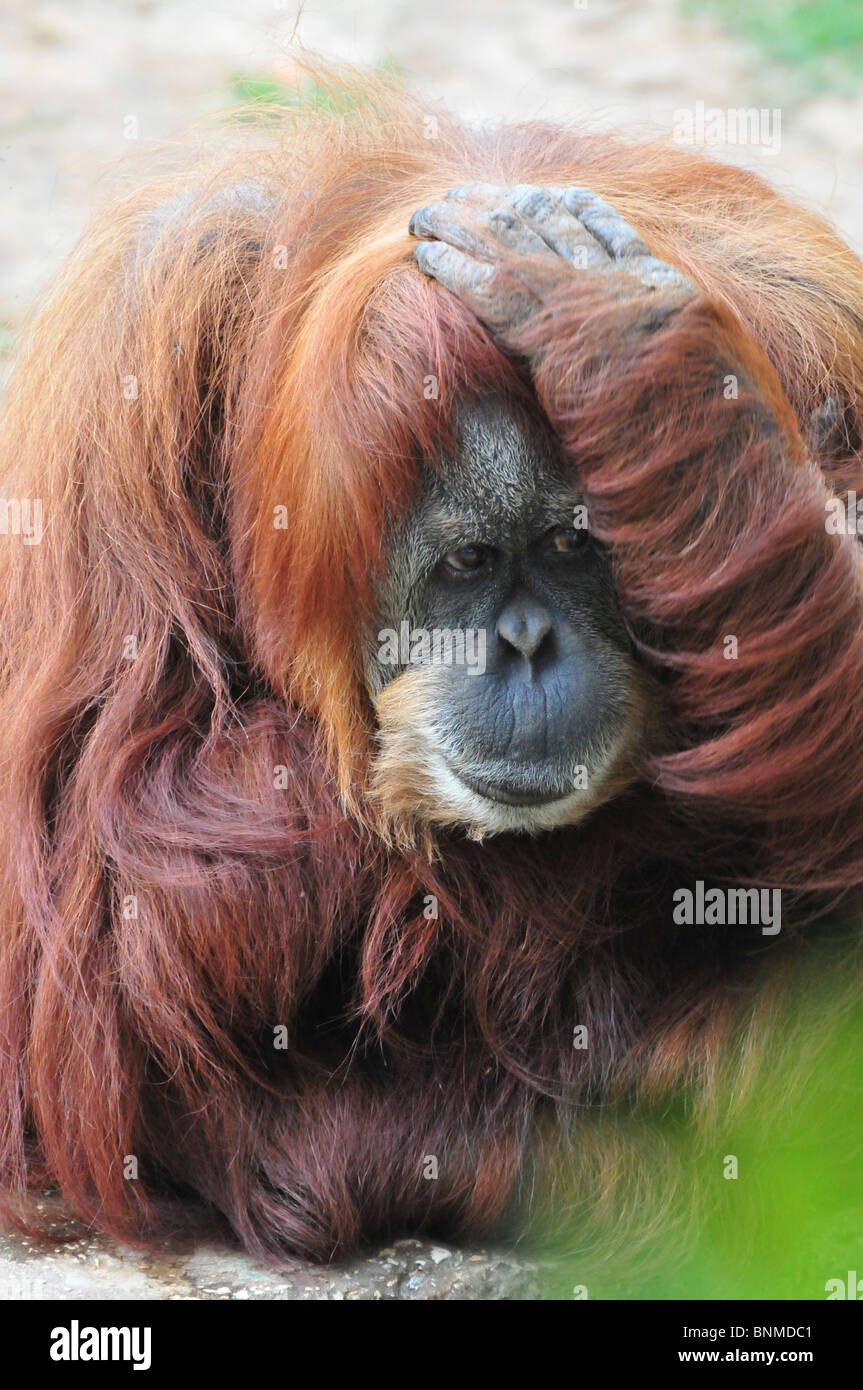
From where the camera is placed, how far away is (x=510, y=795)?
9.18ft

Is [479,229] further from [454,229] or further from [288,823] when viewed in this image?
[288,823]

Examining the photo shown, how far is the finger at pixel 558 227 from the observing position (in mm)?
2541

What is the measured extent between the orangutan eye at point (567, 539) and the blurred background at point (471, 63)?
3.93 metres

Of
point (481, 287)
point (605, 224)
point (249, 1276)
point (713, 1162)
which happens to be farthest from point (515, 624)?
point (249, 1276)

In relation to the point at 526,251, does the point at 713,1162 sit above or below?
below

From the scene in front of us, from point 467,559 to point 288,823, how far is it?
57 centimetres

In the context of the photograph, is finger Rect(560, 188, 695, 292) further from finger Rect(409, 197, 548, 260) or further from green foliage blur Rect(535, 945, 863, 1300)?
green foliage blur Rect(535, 945, 863, 1300)

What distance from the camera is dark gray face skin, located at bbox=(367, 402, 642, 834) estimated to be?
2.69m

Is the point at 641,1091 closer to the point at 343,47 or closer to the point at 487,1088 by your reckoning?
the point at 487,1088

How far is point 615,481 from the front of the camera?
8.36 feet

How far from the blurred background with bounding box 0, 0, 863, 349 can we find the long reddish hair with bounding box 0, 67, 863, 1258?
135 inches

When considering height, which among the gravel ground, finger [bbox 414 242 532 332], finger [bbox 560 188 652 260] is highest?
finger [bbox 560 188 652 260]

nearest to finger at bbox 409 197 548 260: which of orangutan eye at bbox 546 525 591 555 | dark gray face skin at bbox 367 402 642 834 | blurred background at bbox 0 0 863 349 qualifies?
dark gray face skin at bbox 367 402 642 834

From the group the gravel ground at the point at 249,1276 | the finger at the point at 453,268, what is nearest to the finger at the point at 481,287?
the finger at the point at 453,268
